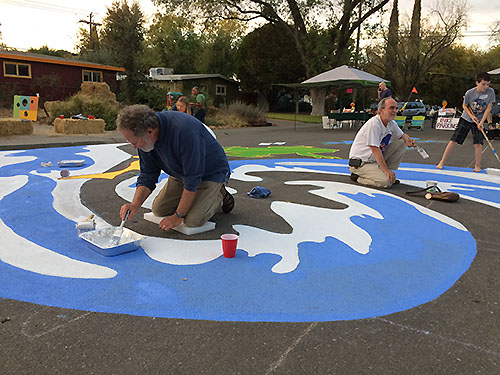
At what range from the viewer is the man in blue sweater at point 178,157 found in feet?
9.73

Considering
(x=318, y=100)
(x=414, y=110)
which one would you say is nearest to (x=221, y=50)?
(x=318, y=100)

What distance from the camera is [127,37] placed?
24297 millimetres

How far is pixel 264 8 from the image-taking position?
26391 millimetres

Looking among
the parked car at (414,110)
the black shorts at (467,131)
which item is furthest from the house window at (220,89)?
the black shorts at (467,131)

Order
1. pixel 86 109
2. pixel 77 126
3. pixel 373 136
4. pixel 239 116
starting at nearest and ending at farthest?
1. pixel 373 136
2. pixel 77 126
3. pixel 86 109
4. pixel 239 116

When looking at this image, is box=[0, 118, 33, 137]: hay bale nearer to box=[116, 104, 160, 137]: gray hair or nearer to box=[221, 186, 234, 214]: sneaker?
box=[221, 186, 234, 214]: sneaker

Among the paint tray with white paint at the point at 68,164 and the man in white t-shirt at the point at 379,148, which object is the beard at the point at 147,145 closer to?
the man in white t-shirt at the point at 379,148

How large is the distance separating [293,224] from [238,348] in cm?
214

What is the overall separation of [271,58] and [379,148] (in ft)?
93.6

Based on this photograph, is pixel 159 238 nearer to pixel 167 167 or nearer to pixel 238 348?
pixel 167 167

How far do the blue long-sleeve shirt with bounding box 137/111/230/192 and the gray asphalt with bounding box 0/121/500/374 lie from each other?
1.32 m

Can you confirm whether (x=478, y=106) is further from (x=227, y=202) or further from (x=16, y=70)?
(x=16, y=70)

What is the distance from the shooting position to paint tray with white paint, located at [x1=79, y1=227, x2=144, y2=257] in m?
3.11

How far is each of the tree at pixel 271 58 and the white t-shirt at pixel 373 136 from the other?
2743cm
